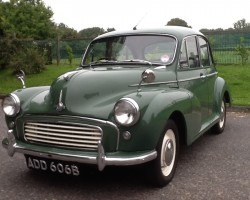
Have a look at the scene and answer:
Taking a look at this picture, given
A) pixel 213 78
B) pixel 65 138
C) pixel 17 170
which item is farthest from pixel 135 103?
pixel 213 78

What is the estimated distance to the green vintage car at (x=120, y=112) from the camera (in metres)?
3.59

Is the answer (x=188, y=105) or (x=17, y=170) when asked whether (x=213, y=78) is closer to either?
(x=188, y=105)

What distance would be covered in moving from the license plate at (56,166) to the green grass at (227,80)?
19.4 ft

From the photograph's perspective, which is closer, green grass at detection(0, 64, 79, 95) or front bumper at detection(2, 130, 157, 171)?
front bumper at detection(2, 130, 157, 171)

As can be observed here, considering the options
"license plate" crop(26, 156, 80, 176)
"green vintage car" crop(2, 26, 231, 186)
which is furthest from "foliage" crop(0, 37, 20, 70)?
"license plate" crop(26, 156, 80, 176)

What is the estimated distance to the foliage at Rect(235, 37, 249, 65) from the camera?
13799 millimetres

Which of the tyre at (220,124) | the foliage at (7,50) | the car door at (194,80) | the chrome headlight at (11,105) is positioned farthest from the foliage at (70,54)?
the chrome headlight at (11,105)

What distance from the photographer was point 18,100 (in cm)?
422

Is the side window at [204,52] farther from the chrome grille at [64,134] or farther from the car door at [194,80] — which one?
the chrome grille at [64,134]

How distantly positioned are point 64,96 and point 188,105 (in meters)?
1.44

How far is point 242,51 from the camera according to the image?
1382cm

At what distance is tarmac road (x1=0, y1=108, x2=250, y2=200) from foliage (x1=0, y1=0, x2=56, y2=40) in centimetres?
3735

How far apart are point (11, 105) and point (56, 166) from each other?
0.93 meters

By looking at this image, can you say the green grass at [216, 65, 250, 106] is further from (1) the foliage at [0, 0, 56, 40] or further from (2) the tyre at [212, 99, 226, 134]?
(1) the foliage at [0, 0, 56, 40]
